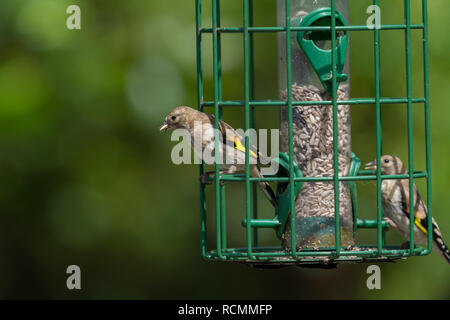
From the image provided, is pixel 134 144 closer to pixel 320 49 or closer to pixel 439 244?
pixel 439 244

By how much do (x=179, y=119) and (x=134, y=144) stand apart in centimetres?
348

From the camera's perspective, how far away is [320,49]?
846 cm

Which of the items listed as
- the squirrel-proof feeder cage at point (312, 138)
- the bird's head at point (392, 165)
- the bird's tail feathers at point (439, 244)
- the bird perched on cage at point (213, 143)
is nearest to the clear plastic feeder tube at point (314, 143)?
the squirrel-proof feeder cage at point (312, 138)

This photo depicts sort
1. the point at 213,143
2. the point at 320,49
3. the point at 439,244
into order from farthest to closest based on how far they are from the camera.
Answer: the point at 439,244 < the point at 213,143 < the point at 320,49

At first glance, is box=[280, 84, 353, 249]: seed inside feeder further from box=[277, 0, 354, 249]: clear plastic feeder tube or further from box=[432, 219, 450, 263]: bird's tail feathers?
box=[432, 219, 450, 263]: bird's tail feathers

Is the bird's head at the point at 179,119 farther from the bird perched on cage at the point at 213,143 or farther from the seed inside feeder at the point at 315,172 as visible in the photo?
the seed inside feeder at the point at 315,172

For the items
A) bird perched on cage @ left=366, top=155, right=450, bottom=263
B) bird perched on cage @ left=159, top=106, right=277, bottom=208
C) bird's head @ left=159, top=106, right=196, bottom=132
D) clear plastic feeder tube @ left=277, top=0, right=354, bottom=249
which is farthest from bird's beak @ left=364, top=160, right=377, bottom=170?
bird's head @ left=159, top=106, right=196, bottom=132

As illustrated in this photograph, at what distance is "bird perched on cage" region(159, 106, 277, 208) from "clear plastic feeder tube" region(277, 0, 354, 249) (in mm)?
438

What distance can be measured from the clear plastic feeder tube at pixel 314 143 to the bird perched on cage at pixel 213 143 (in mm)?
438

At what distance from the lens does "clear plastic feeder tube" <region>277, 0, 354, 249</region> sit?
8.42 metres

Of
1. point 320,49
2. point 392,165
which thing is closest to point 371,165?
point 392,165

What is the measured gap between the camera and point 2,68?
11.6 m

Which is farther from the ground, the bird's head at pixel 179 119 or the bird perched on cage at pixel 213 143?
the bird's head at pixel 179 119

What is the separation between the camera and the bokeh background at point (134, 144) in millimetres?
11461
